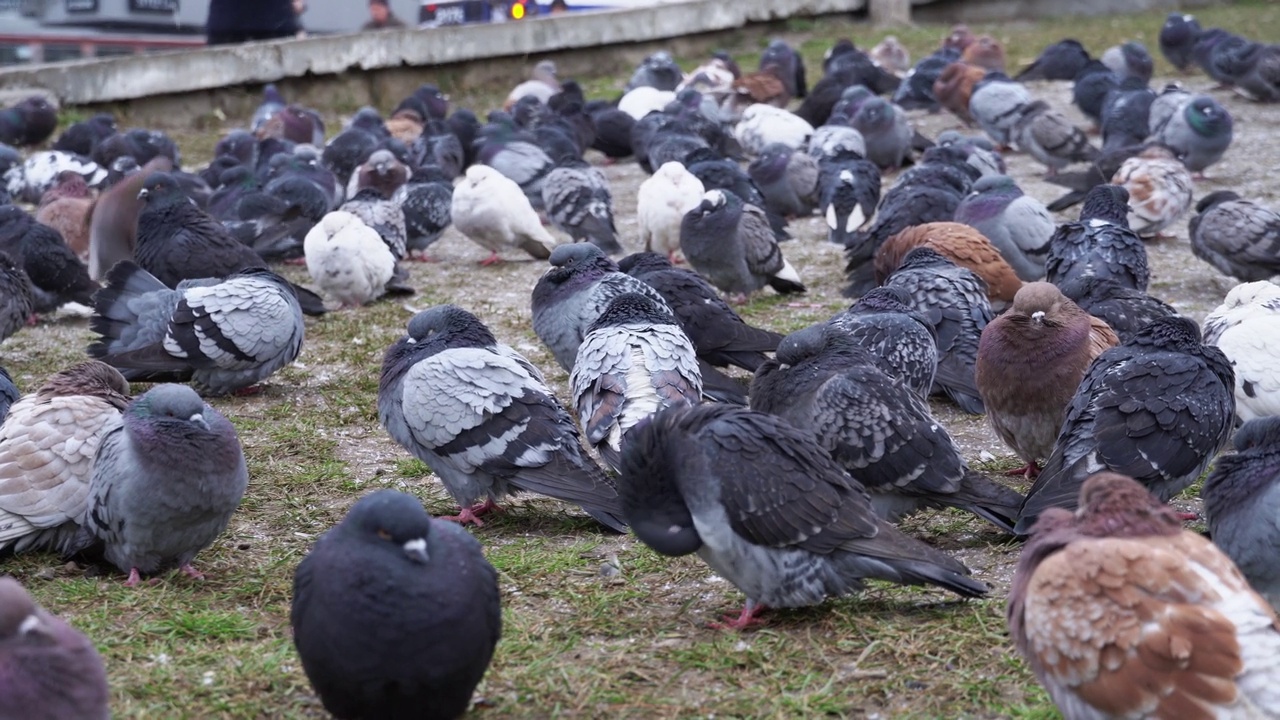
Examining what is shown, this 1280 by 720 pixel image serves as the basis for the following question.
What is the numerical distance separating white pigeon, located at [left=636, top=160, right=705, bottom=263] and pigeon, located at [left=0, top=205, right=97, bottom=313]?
3.75 meters

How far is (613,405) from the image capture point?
5.46 metres

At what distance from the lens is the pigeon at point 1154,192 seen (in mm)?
9625

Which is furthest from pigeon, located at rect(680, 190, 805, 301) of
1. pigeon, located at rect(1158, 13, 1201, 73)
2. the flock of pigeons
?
pigeon, located at rect(1158, 13, 1201, 73)

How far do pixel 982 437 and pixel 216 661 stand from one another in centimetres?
384

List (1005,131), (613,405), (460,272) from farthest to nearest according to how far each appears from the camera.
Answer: (1005,131) < (460,272) < (613,405)

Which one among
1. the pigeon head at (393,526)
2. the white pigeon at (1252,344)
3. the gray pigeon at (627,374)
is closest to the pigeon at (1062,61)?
the white pigeon at (1252,344)

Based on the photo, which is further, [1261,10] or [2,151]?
[1261,10]

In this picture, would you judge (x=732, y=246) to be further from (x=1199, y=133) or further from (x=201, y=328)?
(x=1199, y=133)

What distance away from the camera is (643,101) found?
15.6 m

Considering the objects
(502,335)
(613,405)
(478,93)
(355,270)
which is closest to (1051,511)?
(613,405)

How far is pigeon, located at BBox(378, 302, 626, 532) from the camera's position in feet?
17.1

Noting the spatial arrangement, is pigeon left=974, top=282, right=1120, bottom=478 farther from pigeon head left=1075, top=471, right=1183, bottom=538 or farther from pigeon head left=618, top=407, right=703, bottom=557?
pigeon head left=1075, top=471, right=1183, bottom=538

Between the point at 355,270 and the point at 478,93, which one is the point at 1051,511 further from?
the point at 478,93

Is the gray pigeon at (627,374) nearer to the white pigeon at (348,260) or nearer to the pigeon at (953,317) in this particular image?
the pigeon at (953,317)
